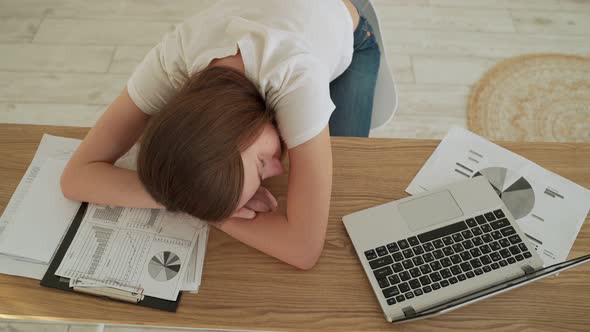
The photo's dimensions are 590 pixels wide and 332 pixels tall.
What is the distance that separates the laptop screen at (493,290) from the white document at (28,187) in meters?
0.67

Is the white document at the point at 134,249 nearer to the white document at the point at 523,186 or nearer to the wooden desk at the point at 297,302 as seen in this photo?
the wooden desk at the point at 297,302

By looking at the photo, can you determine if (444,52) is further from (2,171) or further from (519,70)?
(2,171)

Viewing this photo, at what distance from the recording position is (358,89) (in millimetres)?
1286

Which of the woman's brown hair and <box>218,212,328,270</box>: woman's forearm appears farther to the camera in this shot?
<box>218,212,328,270</box>: woman's forearm

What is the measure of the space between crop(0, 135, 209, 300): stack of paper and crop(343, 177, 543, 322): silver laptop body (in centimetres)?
32

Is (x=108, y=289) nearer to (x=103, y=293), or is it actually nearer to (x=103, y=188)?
(x=103, y=293)

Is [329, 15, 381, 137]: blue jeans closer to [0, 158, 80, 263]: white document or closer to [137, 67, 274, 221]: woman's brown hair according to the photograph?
[137, 67, 274, 221]: woman's brown hair

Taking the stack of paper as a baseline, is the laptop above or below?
above

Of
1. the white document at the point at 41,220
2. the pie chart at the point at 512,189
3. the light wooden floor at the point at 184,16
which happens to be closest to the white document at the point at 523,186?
the pie chart at the point at 512,189

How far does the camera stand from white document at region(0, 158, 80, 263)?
89 centimetres

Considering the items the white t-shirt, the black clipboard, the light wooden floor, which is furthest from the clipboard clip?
the light wooden floor

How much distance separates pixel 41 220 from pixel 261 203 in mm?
431

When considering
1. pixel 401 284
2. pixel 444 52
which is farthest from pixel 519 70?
pixel 401 284

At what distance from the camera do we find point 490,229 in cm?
92
